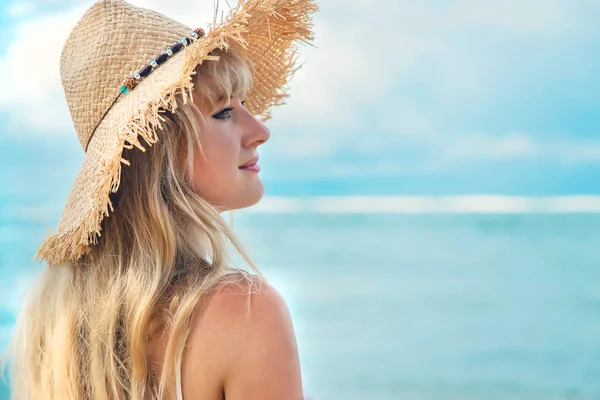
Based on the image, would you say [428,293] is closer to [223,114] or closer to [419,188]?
[419,188]

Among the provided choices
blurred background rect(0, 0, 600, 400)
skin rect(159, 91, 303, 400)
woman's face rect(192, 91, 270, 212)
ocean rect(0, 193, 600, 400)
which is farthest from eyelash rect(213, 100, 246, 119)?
blurred background rect(0, 0, 600, 400)

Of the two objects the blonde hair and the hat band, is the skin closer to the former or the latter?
the blonde hair

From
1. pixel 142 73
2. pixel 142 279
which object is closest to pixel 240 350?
pixel 142 279

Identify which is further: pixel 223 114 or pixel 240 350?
pixel 223 114

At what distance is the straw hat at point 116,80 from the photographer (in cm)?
94

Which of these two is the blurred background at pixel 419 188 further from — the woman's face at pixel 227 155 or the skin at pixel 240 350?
the skin at pixel 240 350

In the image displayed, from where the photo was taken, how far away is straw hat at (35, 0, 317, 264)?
945 millimetres

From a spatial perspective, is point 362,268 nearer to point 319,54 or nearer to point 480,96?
point 319,54

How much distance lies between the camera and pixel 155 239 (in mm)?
965

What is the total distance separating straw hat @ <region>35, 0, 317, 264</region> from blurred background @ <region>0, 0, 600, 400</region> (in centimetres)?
177

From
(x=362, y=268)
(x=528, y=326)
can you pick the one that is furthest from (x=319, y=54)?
(x=528, y=326)

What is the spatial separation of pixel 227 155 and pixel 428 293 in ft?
17.6

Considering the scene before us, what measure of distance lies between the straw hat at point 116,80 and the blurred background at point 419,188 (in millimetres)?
1771

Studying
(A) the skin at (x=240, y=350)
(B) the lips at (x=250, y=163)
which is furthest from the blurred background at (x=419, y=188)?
(A) the skin at (x=240, y=350)
